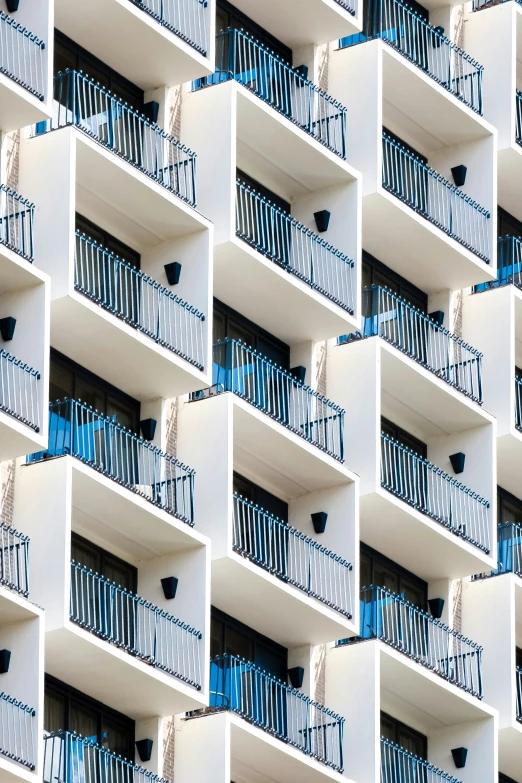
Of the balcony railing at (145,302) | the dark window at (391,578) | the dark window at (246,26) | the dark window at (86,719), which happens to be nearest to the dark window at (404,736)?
the dark window at (391,578)

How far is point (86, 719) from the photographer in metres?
47.1

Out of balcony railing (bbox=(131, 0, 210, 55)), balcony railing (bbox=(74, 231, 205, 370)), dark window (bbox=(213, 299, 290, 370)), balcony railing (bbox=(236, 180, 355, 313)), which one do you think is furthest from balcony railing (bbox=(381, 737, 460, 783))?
balcony railing (bbox=(131, 0, 210, 55))

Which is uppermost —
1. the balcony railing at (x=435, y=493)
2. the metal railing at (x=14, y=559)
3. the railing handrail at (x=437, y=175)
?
the railing handrail at (x=437, y=175)

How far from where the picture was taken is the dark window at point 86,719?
1822 inches

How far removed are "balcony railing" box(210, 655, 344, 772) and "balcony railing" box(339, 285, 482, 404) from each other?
7.11 metres

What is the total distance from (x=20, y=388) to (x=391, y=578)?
39.6 feet

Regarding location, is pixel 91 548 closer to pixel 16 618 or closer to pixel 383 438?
pixel 16 618

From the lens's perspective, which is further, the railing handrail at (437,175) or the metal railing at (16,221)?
the railing handrail at (437,175)

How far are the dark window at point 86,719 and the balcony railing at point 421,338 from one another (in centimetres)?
940

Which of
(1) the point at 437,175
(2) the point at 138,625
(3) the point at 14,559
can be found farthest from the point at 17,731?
(1) the point at 437,175

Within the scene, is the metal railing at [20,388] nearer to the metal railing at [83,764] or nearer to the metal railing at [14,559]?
the metal railing at [14,559]

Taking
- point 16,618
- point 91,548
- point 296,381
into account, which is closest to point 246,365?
point 296,381

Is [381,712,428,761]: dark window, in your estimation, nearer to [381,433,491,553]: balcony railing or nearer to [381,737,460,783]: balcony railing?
[381,737,460,783]: balcony railing

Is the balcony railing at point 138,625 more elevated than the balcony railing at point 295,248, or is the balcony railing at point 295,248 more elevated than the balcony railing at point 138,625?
the balcony railing at point 295,248
